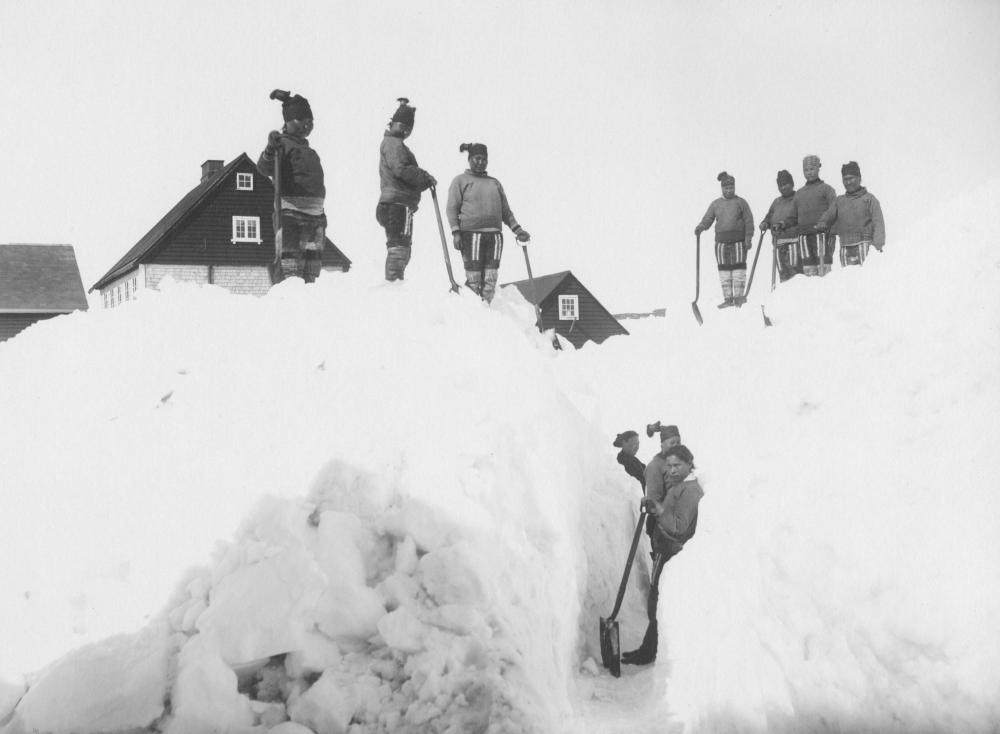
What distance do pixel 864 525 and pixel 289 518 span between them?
3.07 meters

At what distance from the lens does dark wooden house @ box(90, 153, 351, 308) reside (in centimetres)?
2409

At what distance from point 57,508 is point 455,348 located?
2.87m

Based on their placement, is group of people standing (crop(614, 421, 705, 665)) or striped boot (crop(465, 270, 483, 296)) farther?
striped boot (crop(465, 270, 483, 296))

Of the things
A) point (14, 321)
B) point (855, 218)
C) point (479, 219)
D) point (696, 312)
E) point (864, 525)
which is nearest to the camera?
point (864, 525)

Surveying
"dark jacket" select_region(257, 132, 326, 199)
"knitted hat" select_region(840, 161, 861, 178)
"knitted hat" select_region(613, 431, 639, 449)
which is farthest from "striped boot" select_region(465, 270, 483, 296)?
"knitted hat" select_region(840, 161, 861, 178)

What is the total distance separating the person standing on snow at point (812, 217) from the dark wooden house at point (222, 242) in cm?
1517

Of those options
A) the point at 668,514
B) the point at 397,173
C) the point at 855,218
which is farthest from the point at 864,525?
the point at 855,218

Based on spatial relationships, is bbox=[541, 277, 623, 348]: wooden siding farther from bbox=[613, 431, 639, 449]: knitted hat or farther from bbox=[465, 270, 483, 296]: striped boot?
bbox=[613, 431, 639, 449]: knitted hat

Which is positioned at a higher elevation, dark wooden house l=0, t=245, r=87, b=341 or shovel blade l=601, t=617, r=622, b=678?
dark wooden house l=0, t=245, r=87, b=341

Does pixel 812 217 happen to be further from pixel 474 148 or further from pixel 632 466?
pixel 632 466

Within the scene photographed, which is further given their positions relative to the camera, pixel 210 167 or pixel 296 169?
pixel 210 167

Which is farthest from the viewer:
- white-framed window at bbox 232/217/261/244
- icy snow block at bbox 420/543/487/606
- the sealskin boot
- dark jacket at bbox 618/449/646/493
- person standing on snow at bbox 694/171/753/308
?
white-framed window at bbox 232/217/261/244

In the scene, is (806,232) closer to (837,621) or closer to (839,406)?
(839,406)

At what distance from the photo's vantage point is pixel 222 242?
24.6m
